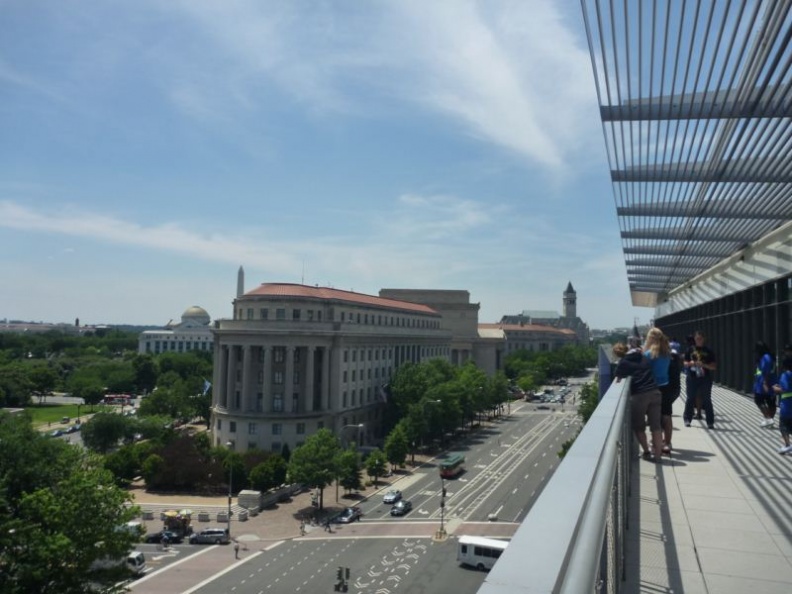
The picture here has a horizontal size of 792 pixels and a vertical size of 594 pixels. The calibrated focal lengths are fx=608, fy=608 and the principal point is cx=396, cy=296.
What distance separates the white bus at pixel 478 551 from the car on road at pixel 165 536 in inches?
606

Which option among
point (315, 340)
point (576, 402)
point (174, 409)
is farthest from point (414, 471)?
point (576, 402)

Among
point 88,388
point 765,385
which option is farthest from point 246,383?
point 88,388

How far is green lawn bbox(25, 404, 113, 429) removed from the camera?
→ 70625mm

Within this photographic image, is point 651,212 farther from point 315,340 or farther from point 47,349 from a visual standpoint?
point 47,349

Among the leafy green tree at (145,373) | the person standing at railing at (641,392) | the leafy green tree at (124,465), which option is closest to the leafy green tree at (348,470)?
the leafy green tree at (124,465)

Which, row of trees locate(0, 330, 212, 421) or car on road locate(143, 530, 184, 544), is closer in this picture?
car on road locate(143, 530, 184, 544)

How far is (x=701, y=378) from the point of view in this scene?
11.0m

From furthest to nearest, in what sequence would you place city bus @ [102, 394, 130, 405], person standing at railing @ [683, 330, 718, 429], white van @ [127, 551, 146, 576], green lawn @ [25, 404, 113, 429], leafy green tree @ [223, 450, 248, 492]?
1. city bus @ [102, 394, 130, 405]
2. green lawn @ [25, 404, 113, 429]
3. leafy green tree @ [223, 450, 248, 492]
4. white van @ [127, 551, 146, 576]
5. person standing at railing @ [683, 330, 718, 429]

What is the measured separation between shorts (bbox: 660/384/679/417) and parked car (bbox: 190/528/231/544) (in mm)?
27948

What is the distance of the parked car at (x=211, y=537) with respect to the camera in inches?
1239

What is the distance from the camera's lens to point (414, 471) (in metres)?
46.5

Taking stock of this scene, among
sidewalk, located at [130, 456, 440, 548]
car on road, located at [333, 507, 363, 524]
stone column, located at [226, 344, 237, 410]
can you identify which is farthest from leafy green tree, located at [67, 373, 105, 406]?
car on road, located at [333, 507, 363, 524]

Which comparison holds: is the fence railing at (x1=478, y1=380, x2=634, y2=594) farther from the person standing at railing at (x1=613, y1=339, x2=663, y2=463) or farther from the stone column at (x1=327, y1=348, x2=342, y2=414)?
the stone column at (x1=327, y1=348, x2=342, y2=414)

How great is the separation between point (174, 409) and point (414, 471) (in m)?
30.9
